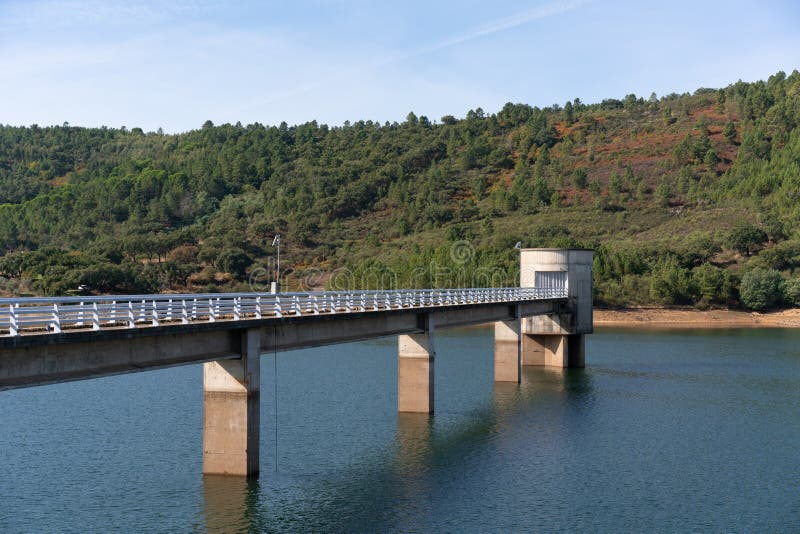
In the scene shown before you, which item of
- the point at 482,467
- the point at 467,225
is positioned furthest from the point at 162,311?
the point at 467,225

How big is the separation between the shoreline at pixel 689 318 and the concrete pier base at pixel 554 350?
4468 cm

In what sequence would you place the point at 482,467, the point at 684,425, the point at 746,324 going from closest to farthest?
1. the point at 482,467
2. the point at 684,425
3. the point at 746,324

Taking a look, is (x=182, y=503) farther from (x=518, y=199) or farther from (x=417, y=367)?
(x=518, y=199)

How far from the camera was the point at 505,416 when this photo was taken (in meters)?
53.4

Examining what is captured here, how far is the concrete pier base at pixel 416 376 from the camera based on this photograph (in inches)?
2056

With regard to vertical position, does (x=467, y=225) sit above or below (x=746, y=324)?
above

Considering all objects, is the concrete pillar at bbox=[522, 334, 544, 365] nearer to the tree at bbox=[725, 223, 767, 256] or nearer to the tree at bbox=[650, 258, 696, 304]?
the tree at bbox=[650, 258, 696, 304]

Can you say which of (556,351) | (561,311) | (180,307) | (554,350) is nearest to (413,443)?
→ (180,307)

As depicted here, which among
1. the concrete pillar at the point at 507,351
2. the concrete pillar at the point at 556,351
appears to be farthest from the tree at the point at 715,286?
the concrete pillar at the point at 507,351

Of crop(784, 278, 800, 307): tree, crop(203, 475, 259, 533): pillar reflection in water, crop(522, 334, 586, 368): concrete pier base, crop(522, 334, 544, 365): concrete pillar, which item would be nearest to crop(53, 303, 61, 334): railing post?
crop(203, 475, 259, 533): pillar reflection in water

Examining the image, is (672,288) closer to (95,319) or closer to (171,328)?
(171,328)

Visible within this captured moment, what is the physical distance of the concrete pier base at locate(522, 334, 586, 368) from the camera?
3017 inches

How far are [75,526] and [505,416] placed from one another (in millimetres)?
28562

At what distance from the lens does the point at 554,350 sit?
255ft
